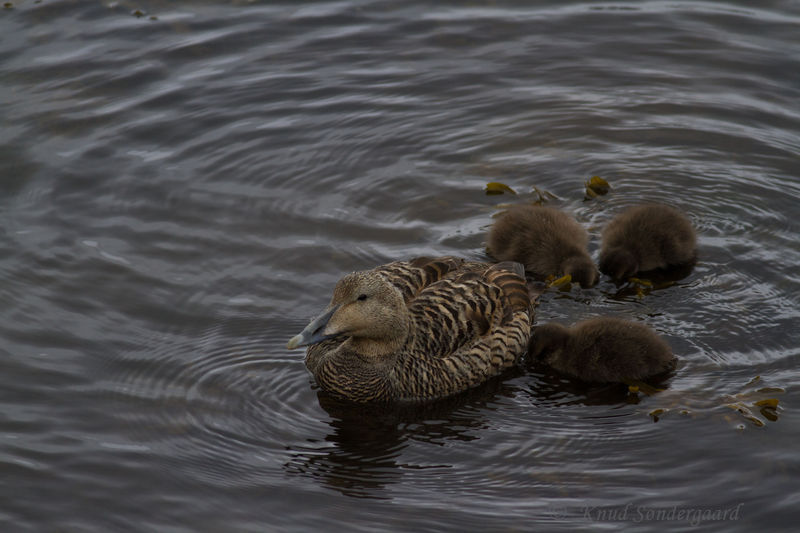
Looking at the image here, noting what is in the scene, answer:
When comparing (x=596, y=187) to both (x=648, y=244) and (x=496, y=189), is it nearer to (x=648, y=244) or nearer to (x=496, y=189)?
(x=496, y=189)

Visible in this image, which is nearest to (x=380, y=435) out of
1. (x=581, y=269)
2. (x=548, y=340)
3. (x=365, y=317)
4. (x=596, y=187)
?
(x=365, y=317)

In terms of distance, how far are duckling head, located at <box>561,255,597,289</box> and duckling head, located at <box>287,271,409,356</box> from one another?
1.54 meters

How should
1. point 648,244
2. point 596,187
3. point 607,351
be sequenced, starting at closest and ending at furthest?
1. point 607,351
2. point 648,244
3. point 596,187

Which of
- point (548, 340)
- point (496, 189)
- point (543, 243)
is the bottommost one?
point (548, 340)

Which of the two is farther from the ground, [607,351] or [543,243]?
[543,243]

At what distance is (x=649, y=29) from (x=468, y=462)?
23.4ft

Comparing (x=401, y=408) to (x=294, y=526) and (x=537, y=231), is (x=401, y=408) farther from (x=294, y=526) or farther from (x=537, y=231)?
(x=537, y=231)

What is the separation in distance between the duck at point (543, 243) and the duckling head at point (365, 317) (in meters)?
1.57

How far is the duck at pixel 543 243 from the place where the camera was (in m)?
7.61

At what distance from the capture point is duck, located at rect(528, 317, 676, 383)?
21.4 feet

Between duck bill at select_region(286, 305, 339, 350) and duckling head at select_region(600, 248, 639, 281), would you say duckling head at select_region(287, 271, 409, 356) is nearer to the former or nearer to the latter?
duck bill at select_region(286, 305, 339, 350)

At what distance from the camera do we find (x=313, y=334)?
20.3 feet

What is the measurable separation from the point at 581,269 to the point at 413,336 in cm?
154

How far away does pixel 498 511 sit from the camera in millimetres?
5512
